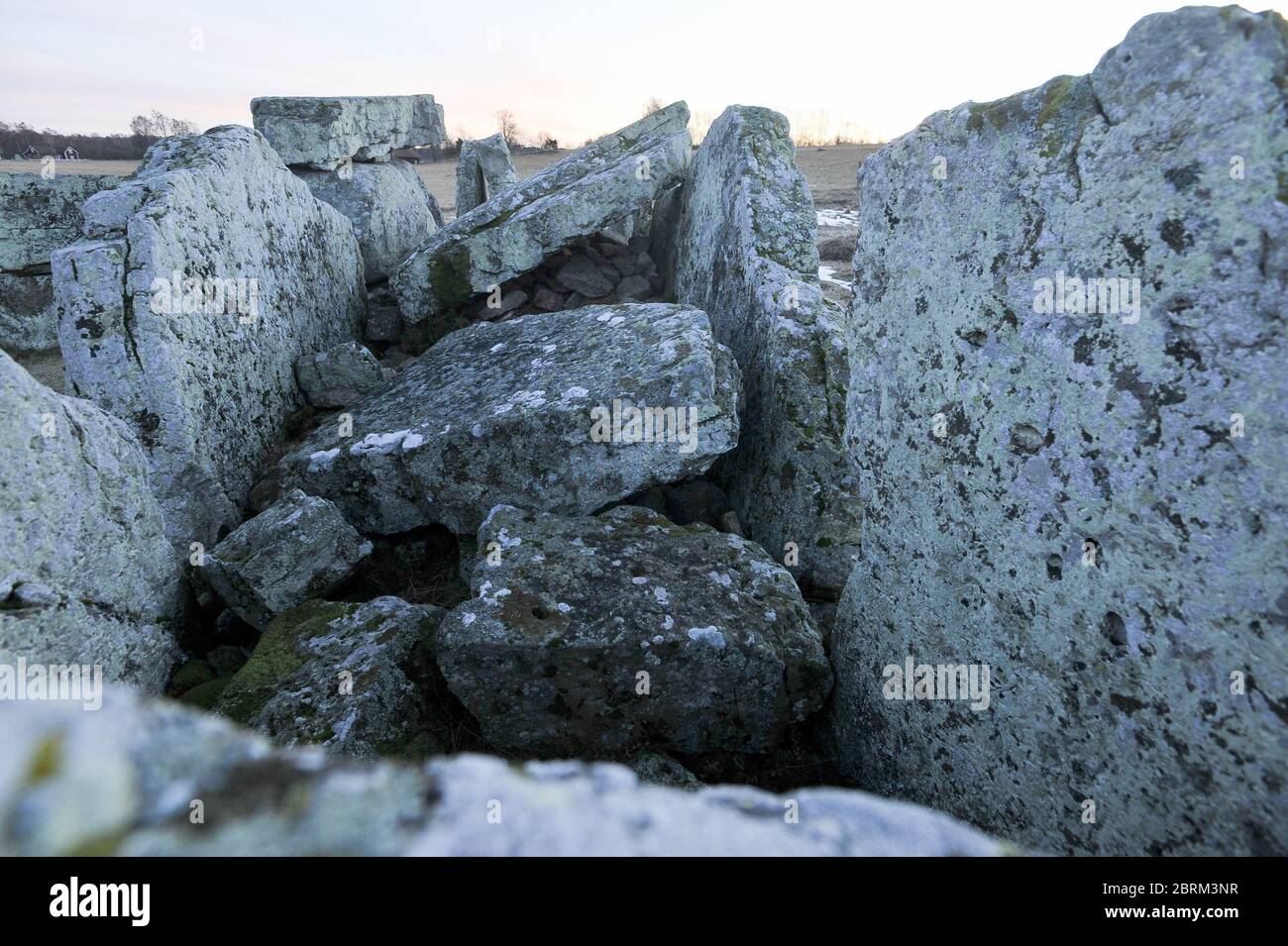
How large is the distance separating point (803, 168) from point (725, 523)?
22633mm

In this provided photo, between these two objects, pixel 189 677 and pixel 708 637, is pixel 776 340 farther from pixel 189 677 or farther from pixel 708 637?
pixel 189 677

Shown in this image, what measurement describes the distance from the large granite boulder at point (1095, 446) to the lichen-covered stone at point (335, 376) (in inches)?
156

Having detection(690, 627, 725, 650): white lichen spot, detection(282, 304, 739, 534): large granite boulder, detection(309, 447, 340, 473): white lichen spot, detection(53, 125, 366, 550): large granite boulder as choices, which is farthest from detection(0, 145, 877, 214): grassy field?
detection(690, 627, 725, 650): white lichen spot

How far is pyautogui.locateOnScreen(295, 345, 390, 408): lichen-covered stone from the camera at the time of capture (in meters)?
5.54

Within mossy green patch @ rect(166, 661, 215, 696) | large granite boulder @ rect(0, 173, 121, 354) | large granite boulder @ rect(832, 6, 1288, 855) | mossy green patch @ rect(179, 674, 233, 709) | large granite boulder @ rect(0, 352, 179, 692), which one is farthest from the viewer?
large granite boulder @ rect(0, 173, 121, 354)

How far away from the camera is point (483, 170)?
32.3 ft

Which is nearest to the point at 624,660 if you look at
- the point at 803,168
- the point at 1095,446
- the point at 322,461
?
the point at 1095,446

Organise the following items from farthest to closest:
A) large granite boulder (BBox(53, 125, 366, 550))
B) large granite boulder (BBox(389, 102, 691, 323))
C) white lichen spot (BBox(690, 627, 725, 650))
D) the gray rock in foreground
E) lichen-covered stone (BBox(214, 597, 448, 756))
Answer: large granite boulder (BBox(389, 102, 691, 323)) → large granite boulder (BBox(53, 125, 366, 550)) → white lichen spot (BBox(690, 627, 725, 650)) → lichen-covered stone (BBox(214, 597, 448, 756)) → the gray rock in foreground

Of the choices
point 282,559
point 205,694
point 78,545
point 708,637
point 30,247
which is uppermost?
point 30,247

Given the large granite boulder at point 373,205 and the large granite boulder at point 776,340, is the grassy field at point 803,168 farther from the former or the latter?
the large granite boulder at point 776,340

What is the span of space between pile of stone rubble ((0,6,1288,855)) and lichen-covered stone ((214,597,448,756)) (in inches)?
0.6

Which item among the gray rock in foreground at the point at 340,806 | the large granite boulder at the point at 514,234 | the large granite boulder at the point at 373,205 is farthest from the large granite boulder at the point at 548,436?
the large granite boulder at the point at 373,205

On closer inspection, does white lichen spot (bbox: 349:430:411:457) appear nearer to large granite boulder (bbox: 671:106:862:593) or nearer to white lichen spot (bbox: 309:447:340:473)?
white lichen spot (bbox: 309:447:340:473)
